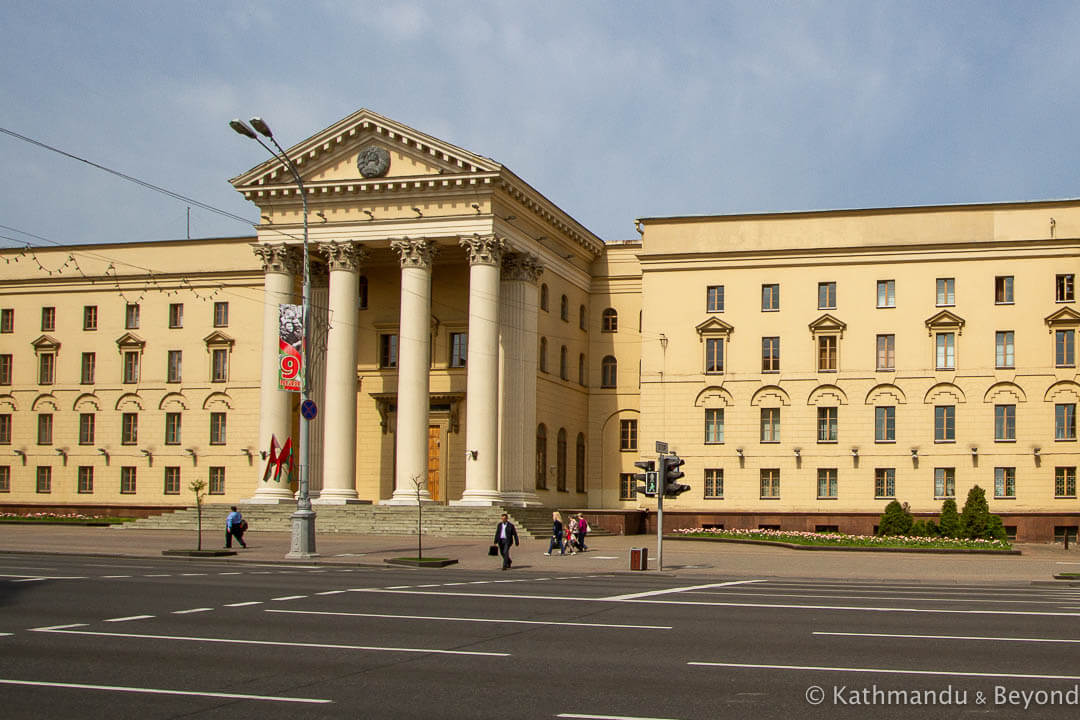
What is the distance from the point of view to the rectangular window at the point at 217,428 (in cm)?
6488

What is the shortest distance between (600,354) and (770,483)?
12.0m

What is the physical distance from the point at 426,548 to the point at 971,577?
62.8 ft

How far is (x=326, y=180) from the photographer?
185ft

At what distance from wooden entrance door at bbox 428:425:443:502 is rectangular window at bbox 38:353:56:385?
22.3 m

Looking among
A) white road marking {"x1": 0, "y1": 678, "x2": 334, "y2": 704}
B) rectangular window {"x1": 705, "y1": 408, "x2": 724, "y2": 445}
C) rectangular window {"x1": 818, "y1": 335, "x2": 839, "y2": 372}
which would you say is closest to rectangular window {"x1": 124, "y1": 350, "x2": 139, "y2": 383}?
rectangular window {"x1": 705, "y1": 408, "x2": 724, "y2": 445}

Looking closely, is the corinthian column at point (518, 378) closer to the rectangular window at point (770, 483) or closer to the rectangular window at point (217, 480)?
the rectangular window at point (770, 483)

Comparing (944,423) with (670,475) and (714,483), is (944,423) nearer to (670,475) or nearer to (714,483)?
(714,483)

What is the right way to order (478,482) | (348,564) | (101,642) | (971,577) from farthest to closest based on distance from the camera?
1. (478,482)
2. (348,564)
3. (971,577)
4. (101,642)

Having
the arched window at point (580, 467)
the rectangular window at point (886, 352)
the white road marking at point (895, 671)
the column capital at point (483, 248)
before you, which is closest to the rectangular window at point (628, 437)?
the arched window at point (580, 467)

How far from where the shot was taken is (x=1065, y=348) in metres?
56.3

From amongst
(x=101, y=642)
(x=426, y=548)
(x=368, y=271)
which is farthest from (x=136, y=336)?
(x=101, y=642)

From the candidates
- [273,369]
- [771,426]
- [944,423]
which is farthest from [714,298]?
[273,369]

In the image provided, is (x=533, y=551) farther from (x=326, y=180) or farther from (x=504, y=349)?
(x=326, y=180)

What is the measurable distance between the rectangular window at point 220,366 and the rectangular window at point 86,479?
27.9 feet
